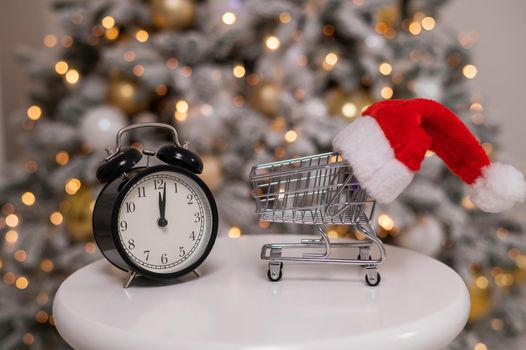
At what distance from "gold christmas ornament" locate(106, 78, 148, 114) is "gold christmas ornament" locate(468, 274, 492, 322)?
1.20 metres

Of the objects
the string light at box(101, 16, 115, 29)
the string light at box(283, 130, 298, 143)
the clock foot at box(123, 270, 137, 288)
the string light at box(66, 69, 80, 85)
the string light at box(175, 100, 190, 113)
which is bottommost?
the string light at box(283, 130, 298, 143)

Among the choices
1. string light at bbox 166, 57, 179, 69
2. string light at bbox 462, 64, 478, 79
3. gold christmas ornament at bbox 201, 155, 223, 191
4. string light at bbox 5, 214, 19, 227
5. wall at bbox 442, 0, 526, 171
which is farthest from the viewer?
wall at bbox 442, 0, 526, 171

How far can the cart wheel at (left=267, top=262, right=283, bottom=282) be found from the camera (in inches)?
35.4

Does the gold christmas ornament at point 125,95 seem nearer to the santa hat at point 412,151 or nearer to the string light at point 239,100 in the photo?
the string light at point 239,100

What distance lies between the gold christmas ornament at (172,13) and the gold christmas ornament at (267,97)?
0.97 ft

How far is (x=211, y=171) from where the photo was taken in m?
1.61

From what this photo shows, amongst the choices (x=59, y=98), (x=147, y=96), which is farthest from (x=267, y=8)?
(x=59, y=98)

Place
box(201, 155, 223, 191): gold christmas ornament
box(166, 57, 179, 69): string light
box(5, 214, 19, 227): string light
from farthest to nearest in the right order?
box(5, 214, 19, 227): string light → box(166, 57, 179, 69): string light → box(201, 155, 223, 191): gold christmas ornament

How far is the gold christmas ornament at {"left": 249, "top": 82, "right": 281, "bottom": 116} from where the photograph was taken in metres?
1.68

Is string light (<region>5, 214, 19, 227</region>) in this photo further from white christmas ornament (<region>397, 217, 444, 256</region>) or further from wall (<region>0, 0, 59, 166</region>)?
white christmas ornament (<region>397, 217, 444, 256</region>)

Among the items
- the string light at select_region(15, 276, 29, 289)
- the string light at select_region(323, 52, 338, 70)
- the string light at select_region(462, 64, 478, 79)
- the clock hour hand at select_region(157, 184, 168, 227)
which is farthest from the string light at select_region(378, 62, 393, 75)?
the string light at select_region(15, 276, 29, 289)

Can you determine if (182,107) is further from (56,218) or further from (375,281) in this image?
A: (375,281)

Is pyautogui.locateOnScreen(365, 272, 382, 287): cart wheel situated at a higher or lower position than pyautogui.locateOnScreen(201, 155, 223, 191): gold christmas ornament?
higher

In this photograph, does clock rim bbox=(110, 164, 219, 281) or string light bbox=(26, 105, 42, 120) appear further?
string light bbox=(26, 105, 42, 120)
